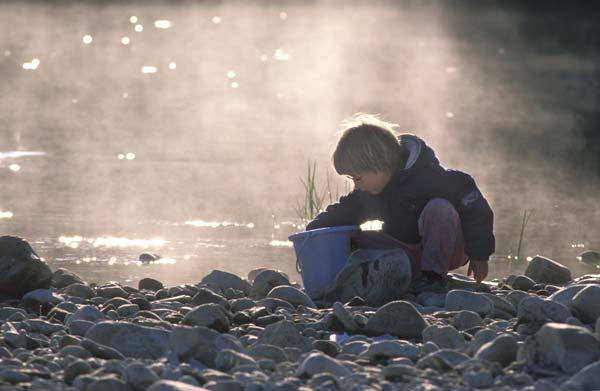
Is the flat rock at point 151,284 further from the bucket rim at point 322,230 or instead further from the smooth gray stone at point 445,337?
the smooth gray stone at point 445,337

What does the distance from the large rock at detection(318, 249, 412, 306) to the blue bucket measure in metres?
0.22

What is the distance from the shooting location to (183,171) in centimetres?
1135

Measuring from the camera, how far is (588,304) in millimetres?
5016

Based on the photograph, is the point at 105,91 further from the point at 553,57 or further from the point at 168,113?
the point at 553,57

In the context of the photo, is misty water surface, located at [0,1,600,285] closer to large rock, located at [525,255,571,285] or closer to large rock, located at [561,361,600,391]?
large rock, located at [525,255,571,285]

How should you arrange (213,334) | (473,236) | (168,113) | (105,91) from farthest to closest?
(105,91) < (168,113) < (473,236) < (213,334)

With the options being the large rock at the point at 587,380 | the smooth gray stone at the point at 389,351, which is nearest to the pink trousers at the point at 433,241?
the smooth gray stone at the point at 389,351

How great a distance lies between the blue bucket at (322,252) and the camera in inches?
231

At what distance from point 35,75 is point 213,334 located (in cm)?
1635

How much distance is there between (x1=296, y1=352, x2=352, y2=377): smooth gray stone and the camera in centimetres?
402

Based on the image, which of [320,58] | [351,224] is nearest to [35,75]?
[320,58]

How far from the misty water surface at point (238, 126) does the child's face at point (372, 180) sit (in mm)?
1569

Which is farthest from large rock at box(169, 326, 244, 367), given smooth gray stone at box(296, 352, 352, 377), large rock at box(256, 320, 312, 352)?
smooth gray stone at box(296, 352, 352, 377)

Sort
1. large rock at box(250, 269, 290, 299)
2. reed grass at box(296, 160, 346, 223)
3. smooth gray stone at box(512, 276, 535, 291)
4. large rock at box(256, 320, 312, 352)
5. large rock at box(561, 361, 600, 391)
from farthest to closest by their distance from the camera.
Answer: reed grass at box(296, 160, 346, 223), smooth gray stone at box(512, 276, 535, 291), large rock at box(250, 269, 290, 299), large rock at box(256, 320, 312, 352), large rock at box(561, 361, 600, 391)
